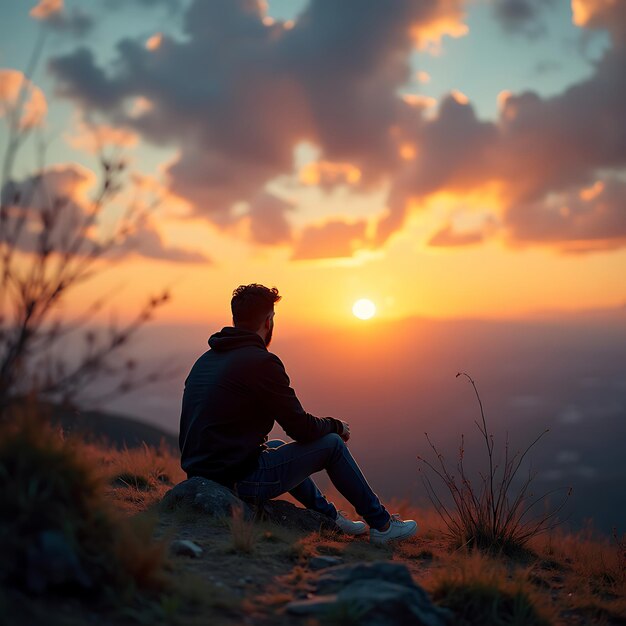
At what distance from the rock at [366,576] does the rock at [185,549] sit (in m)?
0.80

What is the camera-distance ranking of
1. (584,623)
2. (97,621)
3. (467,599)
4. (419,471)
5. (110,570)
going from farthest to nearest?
(419,471) → (584,623) → (467,599) → (110,570) → (97,621)

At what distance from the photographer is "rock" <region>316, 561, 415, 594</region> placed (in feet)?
10.8

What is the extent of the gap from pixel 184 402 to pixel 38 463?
224 centimetres

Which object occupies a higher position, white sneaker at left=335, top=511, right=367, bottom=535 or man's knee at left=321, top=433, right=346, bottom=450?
man's knee at left=321, top=433, right=346, bottom=450

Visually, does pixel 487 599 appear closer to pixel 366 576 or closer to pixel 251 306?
pixel 366 576

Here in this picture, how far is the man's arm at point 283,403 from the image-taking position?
4789mm

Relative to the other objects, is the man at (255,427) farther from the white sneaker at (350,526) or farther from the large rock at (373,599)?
the large rock at (373,599)

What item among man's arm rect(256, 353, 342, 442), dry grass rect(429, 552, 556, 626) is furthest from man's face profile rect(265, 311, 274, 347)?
dry grass rect(429, 552, 556, 626)

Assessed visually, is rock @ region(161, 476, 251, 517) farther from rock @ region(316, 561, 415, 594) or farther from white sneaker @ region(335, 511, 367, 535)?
rock @ region(316, 561, 415, 594)

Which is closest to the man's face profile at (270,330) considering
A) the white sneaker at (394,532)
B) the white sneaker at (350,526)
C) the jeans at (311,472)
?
the jeans at (311,472)

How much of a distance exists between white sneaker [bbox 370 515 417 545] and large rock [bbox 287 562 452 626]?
66.4 inches

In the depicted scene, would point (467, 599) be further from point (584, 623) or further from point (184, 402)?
point (184, 402)

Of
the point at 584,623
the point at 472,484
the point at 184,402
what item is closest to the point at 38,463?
the point at 184,402

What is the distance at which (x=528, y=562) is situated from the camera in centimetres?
A: 522
